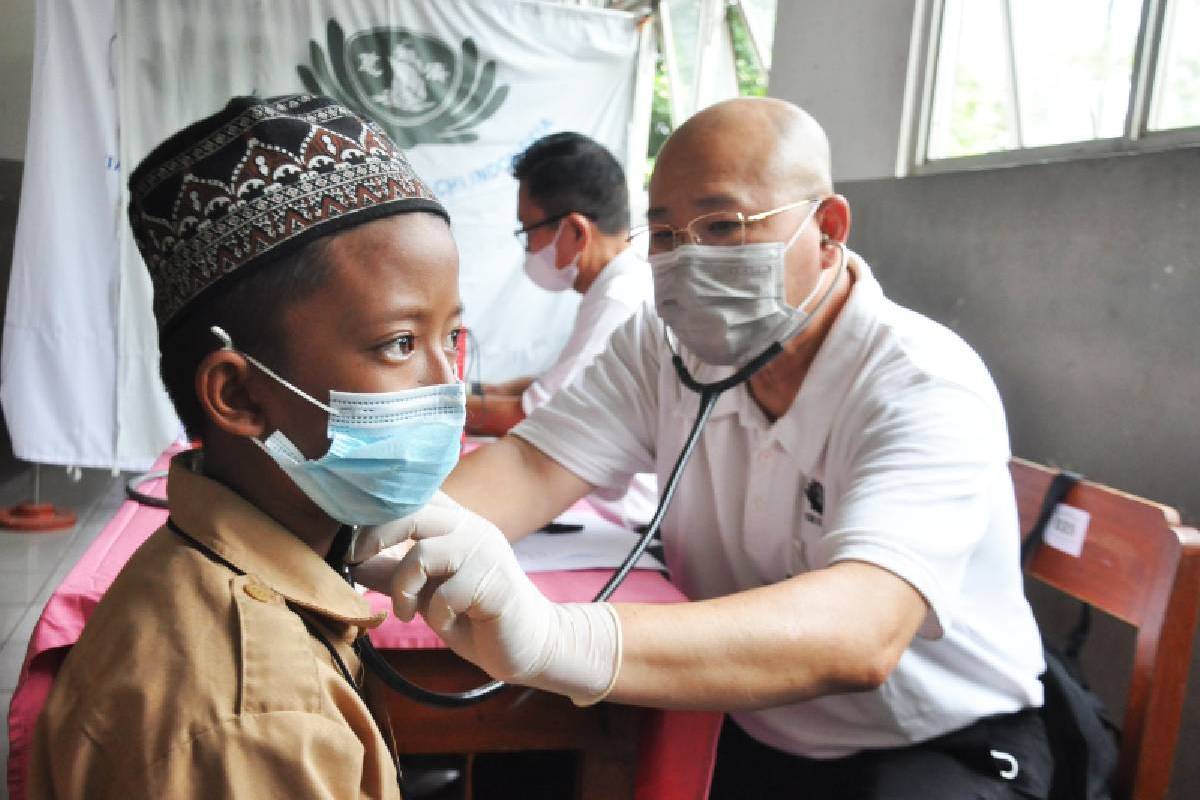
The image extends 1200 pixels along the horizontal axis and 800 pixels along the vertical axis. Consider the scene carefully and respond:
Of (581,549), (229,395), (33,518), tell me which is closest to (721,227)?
(581,549)

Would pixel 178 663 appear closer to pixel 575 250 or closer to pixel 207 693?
pixel 207 693

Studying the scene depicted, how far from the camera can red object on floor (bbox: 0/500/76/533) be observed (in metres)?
3.92

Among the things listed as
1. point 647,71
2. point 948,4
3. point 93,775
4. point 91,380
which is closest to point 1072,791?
point 93,775

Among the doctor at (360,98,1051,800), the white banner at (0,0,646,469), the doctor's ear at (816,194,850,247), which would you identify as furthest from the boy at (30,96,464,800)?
the white banner at (0,0,646,469)

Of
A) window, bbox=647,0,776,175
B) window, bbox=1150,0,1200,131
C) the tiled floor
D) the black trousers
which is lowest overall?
the tiled floor

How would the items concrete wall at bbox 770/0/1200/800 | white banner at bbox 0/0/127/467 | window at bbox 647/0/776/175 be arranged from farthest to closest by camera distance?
window at bbox 647/0/776/175
white banner at bbox 0/0/127/467
concrete wall at bbox 770/0/1200/800

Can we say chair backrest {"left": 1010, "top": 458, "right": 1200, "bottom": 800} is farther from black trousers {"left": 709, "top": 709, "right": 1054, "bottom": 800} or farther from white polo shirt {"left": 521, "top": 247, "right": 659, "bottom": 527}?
white polo shirt {"left": 521, "top": 247, "right": 659, "bottom": 527}

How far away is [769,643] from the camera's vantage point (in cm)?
100

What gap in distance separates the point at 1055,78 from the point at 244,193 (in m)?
2.07

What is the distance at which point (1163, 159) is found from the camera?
1736 mm

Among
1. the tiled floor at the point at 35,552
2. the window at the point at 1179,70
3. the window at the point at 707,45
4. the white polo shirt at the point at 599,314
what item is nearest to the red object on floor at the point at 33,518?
the tiled floor at the point at 35,552

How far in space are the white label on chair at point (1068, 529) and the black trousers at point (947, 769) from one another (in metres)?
0.28

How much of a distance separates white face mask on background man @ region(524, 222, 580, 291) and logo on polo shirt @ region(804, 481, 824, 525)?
163cm

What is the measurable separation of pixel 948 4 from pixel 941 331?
154cm
